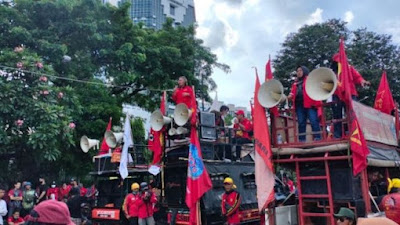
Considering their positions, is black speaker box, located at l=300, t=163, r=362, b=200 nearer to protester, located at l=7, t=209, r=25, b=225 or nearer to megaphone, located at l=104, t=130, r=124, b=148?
megaphone, located at l=104, t=130, r=124, b=148

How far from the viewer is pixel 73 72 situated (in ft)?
49.7

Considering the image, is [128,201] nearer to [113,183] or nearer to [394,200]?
[113,183]

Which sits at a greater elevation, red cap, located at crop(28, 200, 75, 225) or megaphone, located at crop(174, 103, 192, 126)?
megaphone, located at crop(174, 103, 192, 126)

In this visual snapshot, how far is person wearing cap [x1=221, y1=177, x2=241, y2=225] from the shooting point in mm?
8454

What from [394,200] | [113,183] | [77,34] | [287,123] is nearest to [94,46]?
[77,34]

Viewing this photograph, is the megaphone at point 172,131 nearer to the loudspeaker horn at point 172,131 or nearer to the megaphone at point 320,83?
the loudspeaker horn at point 172,131

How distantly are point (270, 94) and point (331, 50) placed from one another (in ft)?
48.0

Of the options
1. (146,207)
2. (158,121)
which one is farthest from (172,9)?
(146,207)

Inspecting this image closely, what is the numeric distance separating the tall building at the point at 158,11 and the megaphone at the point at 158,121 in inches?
2026

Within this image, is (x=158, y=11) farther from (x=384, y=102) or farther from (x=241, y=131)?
(x=384, y=102)

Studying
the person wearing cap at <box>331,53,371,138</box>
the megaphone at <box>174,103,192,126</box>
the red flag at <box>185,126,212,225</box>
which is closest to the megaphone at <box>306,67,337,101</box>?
the person wearing cap at <box>331,53,371,138</box>

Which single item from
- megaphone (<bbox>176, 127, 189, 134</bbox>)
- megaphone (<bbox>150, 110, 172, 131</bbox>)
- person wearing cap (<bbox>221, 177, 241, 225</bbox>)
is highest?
megaphone (<bbox>150, 110, 172, 131</bbox>)

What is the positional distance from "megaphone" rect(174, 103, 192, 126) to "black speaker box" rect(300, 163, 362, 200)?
3.12 meters

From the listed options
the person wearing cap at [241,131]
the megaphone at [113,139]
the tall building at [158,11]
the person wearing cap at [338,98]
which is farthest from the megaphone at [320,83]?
the tall building at [158,11]
